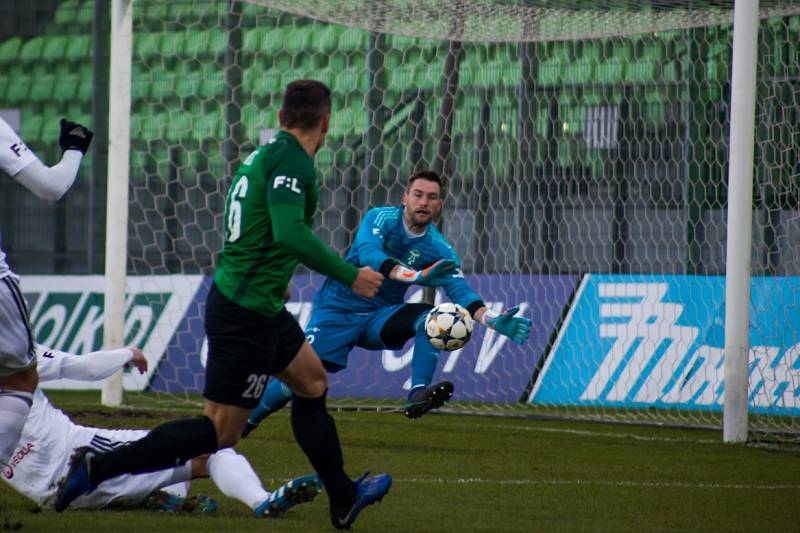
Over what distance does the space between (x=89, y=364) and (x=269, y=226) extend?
1.28 meters

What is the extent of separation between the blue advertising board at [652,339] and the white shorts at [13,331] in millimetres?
7761

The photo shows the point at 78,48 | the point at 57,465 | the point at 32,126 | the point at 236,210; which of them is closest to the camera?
the point at 236,210

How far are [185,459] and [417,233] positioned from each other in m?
4.08

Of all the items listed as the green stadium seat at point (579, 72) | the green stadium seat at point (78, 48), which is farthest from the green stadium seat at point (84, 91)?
the green stadium seat at point (579, 72)

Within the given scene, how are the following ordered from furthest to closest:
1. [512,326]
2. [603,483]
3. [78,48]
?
[78,48], [512,326], [603,483]

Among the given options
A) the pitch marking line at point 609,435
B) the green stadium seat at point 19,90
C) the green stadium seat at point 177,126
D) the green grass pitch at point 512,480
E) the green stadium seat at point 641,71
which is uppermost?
the green stadium seat at point 19,90

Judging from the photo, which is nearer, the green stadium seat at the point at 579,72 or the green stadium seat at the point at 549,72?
the green stadium seat at the point at 579,72

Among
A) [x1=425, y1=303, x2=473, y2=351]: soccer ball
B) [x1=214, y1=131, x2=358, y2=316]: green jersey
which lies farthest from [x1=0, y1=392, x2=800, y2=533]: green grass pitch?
[x1=214, y1=131, x2=358, y2=316]: green jersey

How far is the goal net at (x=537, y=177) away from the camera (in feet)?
39.3

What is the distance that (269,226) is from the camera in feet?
16.6

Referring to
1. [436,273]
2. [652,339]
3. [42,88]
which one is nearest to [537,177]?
[652,339]

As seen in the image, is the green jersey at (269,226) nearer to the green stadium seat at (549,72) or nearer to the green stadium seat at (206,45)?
the green stadium seat at (549,72)

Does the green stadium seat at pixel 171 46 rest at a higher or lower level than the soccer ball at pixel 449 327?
higher

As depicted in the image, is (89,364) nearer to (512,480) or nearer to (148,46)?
(512,480)
